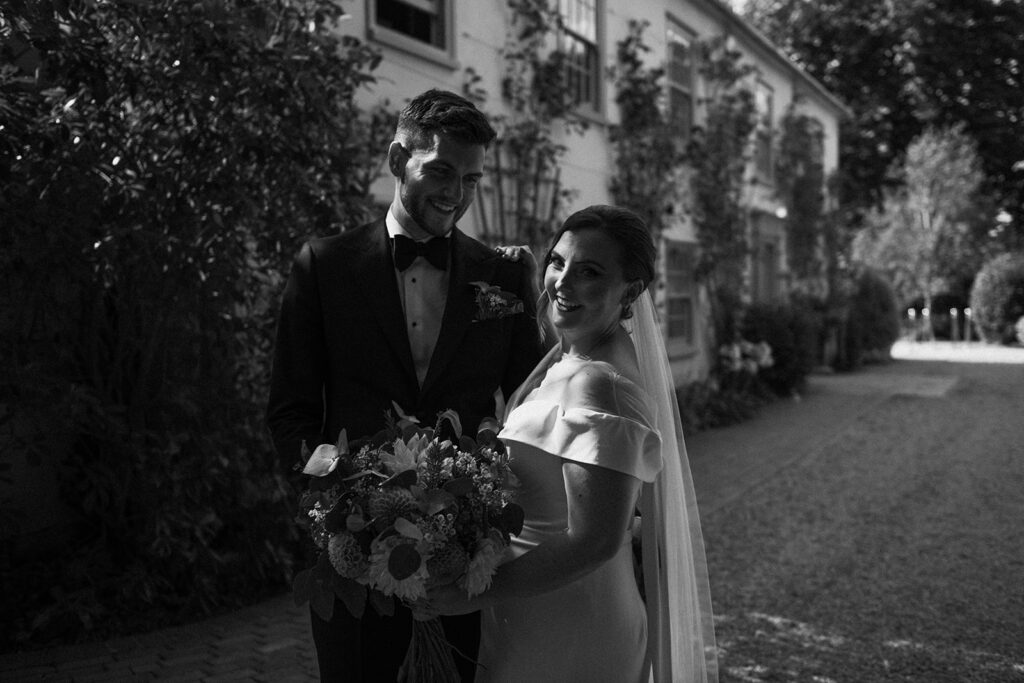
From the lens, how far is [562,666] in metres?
2.13

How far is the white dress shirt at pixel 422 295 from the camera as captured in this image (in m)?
2.55

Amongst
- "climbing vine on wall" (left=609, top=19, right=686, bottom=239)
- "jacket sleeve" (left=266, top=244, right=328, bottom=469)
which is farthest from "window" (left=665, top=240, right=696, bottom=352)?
"jacket sleeve" (left=266, top=244, right=328, bottom=469)

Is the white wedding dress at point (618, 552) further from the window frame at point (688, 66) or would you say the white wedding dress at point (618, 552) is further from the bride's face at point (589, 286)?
the window frame at point (688, 66)

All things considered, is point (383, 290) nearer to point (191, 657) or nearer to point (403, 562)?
point (403, 562)

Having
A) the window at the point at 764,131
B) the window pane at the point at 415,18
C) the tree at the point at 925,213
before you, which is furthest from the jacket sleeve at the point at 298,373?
the tree at the point at 925,213

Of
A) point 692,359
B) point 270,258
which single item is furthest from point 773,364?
point 270,258

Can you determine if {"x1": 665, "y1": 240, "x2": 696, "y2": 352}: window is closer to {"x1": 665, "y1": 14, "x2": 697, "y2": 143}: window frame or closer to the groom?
{"x1": 665, "y1": 14, "x2": 697, "y2": 143}: window frame

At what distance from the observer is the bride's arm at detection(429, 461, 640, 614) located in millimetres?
1878

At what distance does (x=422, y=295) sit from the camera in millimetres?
2605

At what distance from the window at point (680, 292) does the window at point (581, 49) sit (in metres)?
3.05

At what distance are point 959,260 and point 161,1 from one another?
1298 inches

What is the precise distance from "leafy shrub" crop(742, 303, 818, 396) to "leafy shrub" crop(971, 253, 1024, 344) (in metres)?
16.7

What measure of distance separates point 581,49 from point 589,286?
9.47m

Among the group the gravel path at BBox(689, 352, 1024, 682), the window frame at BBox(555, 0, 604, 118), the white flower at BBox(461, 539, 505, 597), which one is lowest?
the gravel path at BBox(689, 352, 1024, 682)
